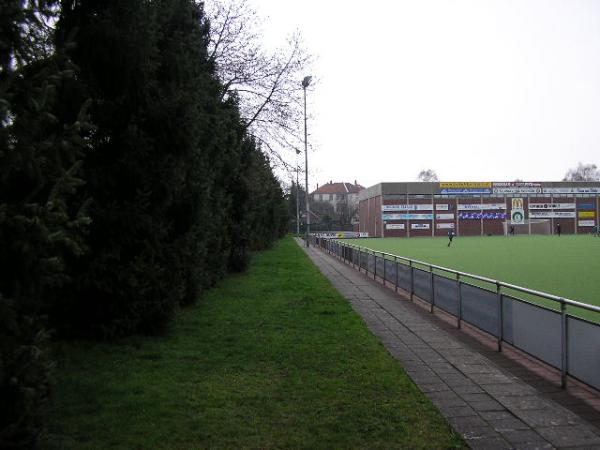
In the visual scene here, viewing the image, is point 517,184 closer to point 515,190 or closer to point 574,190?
point 515,190

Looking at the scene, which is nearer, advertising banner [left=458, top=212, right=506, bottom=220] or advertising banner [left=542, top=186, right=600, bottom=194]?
advertising banner [left=458, top=212, right=506, bottom=220]

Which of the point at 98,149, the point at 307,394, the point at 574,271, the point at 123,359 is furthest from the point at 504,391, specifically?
the point at 574,271

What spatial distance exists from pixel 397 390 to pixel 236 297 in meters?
7.57

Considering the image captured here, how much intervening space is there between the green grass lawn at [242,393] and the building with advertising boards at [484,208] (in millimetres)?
80399

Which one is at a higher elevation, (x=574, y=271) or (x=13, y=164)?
(x=13, y=164)

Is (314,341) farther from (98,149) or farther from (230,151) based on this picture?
(230,151)

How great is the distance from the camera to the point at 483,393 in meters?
5.51

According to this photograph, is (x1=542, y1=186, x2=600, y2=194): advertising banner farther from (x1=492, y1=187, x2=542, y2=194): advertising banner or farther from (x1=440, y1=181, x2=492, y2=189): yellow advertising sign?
(x1=440, y1=181, x2=492, y2=189): yellow advertising sign

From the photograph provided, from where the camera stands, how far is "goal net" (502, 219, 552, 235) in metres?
88.2

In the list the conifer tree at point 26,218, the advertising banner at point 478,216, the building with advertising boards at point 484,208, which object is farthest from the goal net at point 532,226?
the conifer tree at point 26,218

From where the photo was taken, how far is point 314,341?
7.88 meters

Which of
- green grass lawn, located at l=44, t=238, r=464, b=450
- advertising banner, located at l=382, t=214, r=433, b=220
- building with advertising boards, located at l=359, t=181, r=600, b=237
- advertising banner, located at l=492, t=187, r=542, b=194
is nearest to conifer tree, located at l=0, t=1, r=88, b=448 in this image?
green grass lawn, located at l=44, t=238, r=464, b=450

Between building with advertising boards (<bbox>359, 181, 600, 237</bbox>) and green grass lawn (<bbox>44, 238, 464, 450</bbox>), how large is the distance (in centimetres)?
8040

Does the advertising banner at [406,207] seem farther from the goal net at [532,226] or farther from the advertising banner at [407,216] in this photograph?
the goal net at [532,226]
